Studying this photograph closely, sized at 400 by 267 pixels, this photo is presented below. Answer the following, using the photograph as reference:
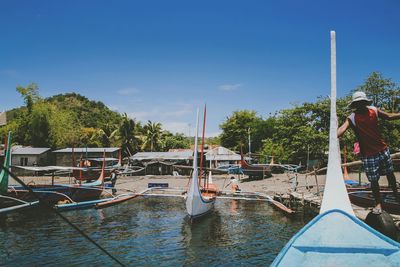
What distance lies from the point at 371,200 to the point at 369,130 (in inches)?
396

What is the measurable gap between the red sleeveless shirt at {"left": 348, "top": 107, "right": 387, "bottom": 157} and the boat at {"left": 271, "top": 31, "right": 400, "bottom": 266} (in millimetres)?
706

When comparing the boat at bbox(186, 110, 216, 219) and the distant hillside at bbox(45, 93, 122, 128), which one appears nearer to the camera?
the boat at bbox(186, 110, 216, 219)

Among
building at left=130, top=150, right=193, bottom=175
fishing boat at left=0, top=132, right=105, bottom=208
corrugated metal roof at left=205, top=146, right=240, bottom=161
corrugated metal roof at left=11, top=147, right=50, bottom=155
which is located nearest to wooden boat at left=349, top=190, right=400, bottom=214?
fishing boat at left=0, top=132, right=105, bottom=208

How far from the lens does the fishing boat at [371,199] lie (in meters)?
10.8

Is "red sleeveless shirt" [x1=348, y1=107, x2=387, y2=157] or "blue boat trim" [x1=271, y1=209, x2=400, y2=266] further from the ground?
"red sleeveless shirt" [x1=348, y1=107, x2=387, y2=157]

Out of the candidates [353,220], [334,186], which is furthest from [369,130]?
[353,220]

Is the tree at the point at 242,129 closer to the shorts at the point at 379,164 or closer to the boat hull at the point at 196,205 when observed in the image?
the boat hull at the point at 196,205

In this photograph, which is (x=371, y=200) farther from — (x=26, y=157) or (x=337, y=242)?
(x=26, y=157)

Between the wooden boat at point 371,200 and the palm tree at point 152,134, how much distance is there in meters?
41.6

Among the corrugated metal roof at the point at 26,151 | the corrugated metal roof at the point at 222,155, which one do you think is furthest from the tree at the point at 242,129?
the corrugated metal roof at the point at 26,151

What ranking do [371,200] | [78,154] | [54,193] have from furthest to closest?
1. [78,154]
2. [54,193]
3. [371,200]

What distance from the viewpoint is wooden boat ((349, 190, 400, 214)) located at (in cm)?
1078

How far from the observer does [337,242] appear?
10.8 feet

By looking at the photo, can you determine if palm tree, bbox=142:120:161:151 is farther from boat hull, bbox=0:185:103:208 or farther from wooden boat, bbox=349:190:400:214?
Answer: wooden boat, bbox=349:190:400:214
